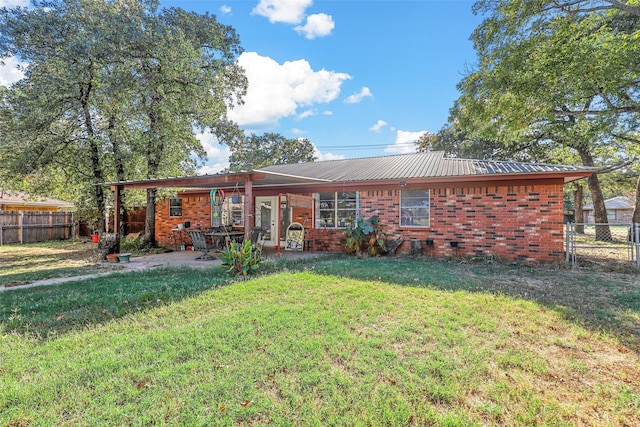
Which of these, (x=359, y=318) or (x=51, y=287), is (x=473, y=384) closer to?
(x=359, y=318)

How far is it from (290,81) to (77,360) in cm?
1332

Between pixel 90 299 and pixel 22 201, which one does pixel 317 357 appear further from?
pixel 22 201

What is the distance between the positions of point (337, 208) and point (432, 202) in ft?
10.6

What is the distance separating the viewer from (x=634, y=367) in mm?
2809

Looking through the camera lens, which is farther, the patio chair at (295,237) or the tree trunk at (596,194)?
the tree trunk at (596,194)

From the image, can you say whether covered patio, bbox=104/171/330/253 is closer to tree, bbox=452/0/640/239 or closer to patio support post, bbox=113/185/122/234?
patio support post, bbox=113/185/122/234

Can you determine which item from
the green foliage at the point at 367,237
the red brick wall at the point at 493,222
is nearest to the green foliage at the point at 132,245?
the green foliage at the point at 367,237

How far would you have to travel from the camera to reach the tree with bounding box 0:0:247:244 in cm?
927

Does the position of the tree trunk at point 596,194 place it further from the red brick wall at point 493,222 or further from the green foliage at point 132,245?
the green foliage at point 132,245

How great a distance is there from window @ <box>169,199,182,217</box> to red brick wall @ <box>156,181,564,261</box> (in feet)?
25.5

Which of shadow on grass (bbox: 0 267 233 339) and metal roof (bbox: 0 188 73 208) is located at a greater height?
metal roof (bbox: 0 188 73 208)

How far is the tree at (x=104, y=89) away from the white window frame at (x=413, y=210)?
822cm

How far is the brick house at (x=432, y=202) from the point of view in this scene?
822 cm

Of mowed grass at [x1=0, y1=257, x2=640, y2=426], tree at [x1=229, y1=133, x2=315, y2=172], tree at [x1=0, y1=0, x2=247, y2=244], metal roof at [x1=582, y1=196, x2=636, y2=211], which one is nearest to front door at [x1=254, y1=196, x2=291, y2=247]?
tree at [x1=0, y1=0, x2=247, y2=244]
